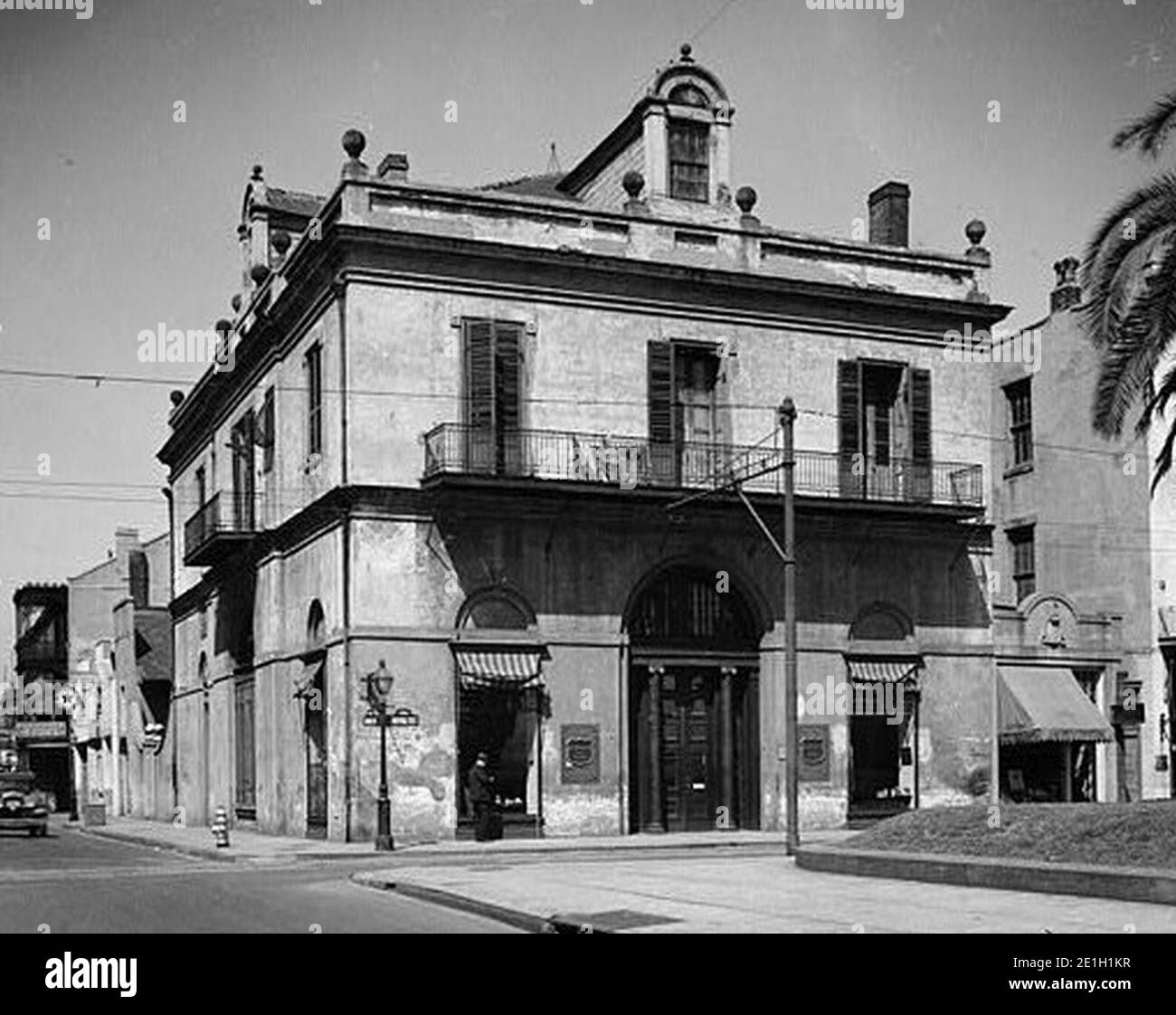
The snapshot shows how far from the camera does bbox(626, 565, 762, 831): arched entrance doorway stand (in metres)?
32.1

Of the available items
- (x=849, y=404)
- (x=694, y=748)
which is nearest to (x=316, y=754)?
(x=694, y=748)

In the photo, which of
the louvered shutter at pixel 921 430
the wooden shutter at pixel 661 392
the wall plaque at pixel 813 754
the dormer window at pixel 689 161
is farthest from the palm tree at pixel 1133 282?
the dormer window at pixel 689 161

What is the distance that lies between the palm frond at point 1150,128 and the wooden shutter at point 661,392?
46.0 ft

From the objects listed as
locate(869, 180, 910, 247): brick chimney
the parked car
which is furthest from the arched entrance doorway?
the parked car

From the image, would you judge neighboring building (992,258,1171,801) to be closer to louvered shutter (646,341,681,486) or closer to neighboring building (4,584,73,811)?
louvered shutter (646,341,681,486)

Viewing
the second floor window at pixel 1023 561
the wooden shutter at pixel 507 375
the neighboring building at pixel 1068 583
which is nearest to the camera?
the wooden shutter at pixel 507 375

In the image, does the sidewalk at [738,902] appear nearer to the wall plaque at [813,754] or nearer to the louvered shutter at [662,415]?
the wall plaque at [813,754]

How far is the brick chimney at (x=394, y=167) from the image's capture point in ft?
104

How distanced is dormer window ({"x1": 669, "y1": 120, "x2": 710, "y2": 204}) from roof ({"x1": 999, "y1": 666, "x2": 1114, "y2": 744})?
11.4 meters

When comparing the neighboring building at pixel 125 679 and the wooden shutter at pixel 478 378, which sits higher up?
the wooden shutter at pixel 478 378

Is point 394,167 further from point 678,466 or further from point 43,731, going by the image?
point 43,731

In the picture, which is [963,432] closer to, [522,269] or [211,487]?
[522,269]
